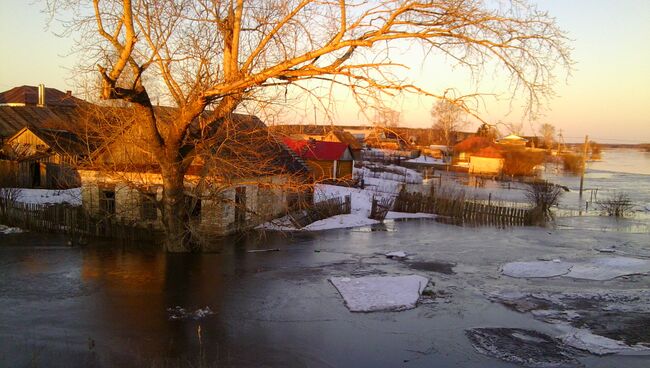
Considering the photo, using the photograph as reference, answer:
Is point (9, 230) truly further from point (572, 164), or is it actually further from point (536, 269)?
point (572, 164)

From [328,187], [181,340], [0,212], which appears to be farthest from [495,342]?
[328,187]

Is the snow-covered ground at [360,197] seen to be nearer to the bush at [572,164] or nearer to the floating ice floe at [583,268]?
the floating ice floe at [583,268]

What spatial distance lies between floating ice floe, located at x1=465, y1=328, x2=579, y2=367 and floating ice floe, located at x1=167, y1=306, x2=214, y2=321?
5849mm

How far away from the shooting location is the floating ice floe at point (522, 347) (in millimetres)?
9469

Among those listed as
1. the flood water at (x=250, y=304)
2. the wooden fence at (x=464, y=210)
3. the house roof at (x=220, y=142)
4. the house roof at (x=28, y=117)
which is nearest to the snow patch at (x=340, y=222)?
the flood water at (x=250, y=304)

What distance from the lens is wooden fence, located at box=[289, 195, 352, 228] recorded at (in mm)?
25344

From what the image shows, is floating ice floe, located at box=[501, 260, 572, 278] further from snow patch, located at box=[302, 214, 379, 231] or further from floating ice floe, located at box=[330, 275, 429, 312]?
snow patch, located at box=[302, 214, 379, 231]

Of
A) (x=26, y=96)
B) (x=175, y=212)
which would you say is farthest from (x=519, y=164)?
(x=175, y=212)

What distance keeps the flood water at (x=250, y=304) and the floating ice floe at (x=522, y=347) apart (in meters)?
0.30

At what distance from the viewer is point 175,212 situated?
16266mm

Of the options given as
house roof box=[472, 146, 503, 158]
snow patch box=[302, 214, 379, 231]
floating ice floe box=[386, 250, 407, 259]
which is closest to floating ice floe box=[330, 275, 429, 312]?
floating ice floe box=[386, 250, 407, 259]

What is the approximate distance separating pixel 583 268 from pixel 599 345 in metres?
8.04

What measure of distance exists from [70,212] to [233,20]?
1261 centimetres

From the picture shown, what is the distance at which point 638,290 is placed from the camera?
47.8 feet
